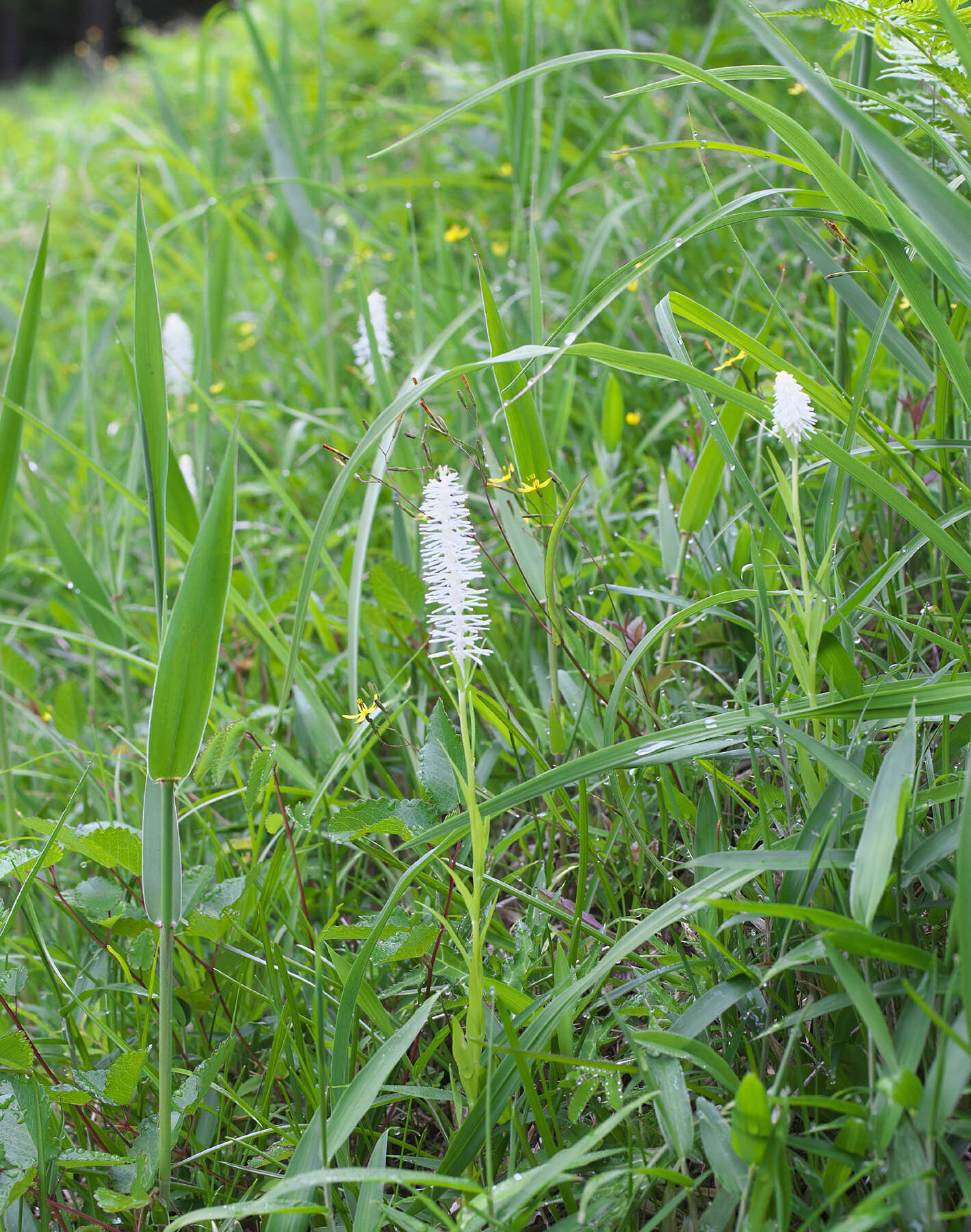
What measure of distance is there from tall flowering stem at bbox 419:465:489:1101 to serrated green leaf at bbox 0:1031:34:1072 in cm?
38

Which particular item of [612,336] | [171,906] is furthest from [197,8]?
[171,906]

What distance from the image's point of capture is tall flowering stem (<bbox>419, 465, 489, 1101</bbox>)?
2.10ft

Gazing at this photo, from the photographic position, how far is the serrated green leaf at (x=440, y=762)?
78 cm

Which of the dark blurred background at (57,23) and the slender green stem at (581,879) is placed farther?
the dark blurred background at (57,23)

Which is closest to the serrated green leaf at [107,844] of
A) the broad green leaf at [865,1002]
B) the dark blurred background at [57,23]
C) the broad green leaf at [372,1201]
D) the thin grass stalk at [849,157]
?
the broad green leaf at [372,1201]

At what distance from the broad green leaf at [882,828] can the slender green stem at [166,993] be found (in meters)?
0.49

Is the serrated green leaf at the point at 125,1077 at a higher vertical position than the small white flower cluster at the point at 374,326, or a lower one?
lower

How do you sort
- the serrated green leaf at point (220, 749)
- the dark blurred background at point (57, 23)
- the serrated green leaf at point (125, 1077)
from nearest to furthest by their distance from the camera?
1. the serrated green leaf at point (125, 1077)
2. the serrated green leaf at point (220, 749)
3. the dark blurred background at point (57, 23)

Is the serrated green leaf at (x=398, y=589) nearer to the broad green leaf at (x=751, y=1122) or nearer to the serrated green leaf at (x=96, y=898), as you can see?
the serrated green leaf at (x=96, y=898)

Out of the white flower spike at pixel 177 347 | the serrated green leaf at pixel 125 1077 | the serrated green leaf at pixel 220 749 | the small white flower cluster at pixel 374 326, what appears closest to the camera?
the serrated green leaf at pixel 125 1077

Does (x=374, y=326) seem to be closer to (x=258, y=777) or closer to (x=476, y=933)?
(x=258, y=777)

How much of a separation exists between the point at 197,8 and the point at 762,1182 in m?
20.8

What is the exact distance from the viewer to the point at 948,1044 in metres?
0.56

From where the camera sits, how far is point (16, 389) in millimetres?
897
